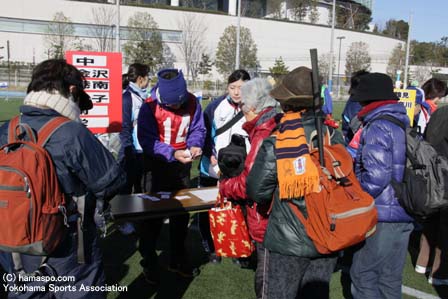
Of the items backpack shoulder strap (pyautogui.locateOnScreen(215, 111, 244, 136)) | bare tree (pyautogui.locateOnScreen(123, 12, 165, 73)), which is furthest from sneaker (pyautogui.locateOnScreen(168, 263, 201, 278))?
bare tree (pyautogui.locateOnScreen(123, 12, 165, 73))

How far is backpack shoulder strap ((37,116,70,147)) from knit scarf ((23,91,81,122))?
0.21ft

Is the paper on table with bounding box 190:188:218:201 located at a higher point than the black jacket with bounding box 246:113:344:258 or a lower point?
lower

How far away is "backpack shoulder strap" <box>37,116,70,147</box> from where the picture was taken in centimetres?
206

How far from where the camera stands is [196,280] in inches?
165

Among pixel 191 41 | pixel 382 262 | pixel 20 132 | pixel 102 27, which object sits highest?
pixel 102 27

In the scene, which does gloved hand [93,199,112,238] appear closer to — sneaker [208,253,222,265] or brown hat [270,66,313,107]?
brown hat [270,66,313,107]

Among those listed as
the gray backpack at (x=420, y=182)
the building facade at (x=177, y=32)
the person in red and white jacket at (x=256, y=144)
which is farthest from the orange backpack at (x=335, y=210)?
the building facade at (x=177, y=32)

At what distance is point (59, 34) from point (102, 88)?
48654 millimetres

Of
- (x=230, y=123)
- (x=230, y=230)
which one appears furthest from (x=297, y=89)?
(x=230, y=123)

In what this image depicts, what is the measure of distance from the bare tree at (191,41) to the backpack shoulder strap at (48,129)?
54.1 m

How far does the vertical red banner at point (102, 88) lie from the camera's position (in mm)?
4461

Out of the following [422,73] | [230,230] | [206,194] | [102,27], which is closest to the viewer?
[230,230]

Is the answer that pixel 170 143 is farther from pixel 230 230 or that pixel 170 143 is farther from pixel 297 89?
pixel 297 89

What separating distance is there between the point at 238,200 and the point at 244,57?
54.3m
